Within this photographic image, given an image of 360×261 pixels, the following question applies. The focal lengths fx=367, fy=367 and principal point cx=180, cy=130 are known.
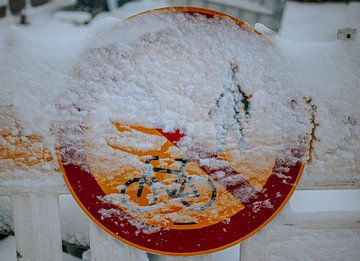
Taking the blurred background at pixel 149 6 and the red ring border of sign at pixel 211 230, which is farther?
the blurred background at pixel 149 6

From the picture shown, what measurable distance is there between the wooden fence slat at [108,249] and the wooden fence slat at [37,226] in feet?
0.28

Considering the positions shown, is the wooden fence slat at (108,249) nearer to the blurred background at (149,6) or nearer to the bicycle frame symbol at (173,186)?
the bicycle frame symbol at (173,186)

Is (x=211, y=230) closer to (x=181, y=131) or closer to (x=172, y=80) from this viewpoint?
(x=181, y=131)

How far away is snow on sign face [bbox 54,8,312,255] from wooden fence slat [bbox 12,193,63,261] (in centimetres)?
11

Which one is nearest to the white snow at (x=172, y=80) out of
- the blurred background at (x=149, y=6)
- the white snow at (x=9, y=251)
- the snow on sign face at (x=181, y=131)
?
the snow on sign face at (x=181, y=131)

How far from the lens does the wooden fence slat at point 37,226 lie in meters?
0.80

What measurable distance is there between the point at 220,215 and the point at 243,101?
9.6 inches

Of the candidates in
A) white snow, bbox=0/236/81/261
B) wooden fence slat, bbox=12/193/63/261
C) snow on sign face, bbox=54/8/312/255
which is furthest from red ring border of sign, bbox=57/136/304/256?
white snow, bbox=0/236/81/261

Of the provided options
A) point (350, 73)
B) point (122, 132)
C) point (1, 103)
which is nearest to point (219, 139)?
point (122, 132)

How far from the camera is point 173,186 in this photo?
0.76 m

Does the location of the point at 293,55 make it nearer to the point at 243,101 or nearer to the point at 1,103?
the point at 243,101

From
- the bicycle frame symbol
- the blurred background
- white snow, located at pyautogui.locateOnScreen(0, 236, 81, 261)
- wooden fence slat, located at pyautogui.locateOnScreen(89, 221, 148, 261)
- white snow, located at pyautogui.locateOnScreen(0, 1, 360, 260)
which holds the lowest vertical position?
white snow, located at pyautogui.locateOnScreen(0, 236, 81, 261)

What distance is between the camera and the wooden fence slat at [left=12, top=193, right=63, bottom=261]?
0.80 m

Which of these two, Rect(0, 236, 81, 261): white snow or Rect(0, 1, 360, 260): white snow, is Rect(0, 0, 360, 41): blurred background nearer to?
Rect(0, 236, 81, 261): white snow
